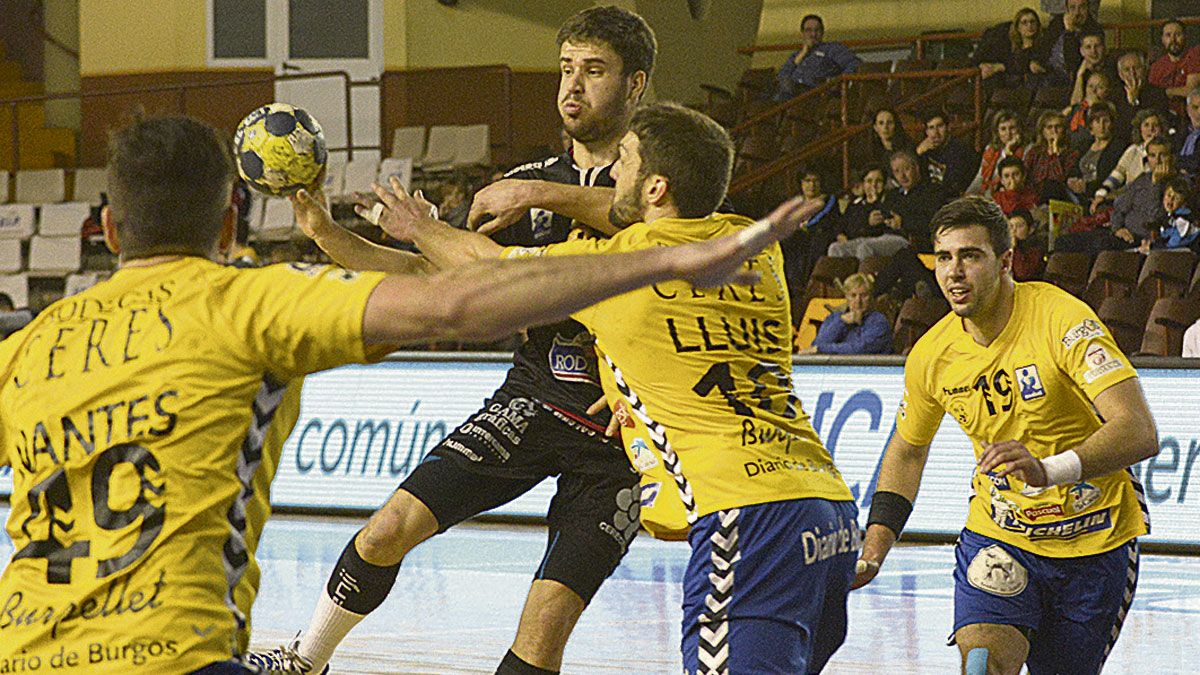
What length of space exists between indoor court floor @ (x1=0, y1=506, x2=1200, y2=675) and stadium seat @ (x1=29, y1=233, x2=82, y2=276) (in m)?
9.55

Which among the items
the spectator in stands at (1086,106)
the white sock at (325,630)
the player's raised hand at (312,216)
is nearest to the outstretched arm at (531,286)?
the player's raised hand at (312,216)

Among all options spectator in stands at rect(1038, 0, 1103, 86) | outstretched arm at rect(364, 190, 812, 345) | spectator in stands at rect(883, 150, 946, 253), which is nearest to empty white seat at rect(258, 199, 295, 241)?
spectator in stands at rect(883, 150, 946, 253)

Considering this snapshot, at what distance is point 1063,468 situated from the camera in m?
4.43

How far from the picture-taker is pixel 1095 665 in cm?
486

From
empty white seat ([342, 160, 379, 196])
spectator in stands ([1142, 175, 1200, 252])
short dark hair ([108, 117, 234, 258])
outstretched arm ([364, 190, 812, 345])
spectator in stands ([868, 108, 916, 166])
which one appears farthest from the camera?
empty white seat ([342, 160, 379, 196])

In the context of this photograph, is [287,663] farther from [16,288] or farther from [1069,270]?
[16,288]

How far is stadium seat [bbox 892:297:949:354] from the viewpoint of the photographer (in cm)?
1258

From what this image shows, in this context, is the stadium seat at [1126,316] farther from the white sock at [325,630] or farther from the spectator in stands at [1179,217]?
the white sock at [325,630]

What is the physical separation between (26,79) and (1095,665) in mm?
20854

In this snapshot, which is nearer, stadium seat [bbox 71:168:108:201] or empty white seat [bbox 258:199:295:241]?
empty white seat [bbox 258:199:295:241]

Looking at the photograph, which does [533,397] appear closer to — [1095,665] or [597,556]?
A: [597,556]

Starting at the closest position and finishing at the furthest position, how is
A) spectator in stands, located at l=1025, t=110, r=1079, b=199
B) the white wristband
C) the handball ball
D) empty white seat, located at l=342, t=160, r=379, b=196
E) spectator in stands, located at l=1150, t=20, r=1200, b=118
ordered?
the white wristband < the handball ball < spectator in stands, located at l=1025, t=110, r=1079, b=199 < spectator in stands, located at l=1150, t=20, r=1200, b=118 < empty white seat, located at l=342, t=160, r=379, b=196

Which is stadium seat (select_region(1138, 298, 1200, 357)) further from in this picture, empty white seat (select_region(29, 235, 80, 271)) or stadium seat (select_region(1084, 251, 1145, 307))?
empty white seat (select_region(29, 235, 80, 271))

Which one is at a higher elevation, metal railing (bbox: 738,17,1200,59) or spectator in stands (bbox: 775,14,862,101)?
metal railing (bbox: 738,17,1200,59)
